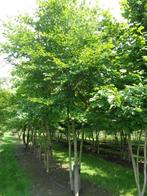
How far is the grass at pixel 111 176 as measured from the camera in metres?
10.5

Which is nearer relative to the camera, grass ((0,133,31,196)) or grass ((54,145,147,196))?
grass ((54,145,147,196))

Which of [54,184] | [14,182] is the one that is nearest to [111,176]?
[54,184]

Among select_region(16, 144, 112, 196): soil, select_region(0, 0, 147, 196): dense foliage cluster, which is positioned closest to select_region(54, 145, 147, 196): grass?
select_region(16, 144, 112, 196): soil

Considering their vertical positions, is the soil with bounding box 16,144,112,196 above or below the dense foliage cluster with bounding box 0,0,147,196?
below

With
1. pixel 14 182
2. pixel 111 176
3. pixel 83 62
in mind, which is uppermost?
pixel 83 62

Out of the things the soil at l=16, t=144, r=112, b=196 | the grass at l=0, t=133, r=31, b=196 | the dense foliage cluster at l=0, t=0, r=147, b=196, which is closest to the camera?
the dense foliage cluster at l=0, t=0, r=147, b=196

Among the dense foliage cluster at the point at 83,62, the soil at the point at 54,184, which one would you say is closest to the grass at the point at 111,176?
the soil at the point at 54,184

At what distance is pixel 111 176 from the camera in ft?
41.8

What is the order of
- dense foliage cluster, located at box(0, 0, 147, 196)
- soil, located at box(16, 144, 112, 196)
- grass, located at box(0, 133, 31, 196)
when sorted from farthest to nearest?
grass, located at box(0, 133, 31, 196), soil, located at box(16, 144, 112, 196), dense foliage cluster, located at box(0, 0, 147, 196)

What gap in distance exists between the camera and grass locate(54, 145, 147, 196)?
34.4 feet

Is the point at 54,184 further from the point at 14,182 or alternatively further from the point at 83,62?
the point at 83,62

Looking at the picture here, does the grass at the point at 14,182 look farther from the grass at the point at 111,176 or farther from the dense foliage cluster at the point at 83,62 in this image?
the dense foliage cluster at the point at 83,62

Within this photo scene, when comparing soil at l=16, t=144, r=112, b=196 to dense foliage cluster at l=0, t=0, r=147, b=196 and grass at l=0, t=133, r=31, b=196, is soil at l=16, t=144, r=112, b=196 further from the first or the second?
dense foliage cluster at l=0, t=0, r=147, b=196

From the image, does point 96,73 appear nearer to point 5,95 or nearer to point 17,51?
point 17,51
